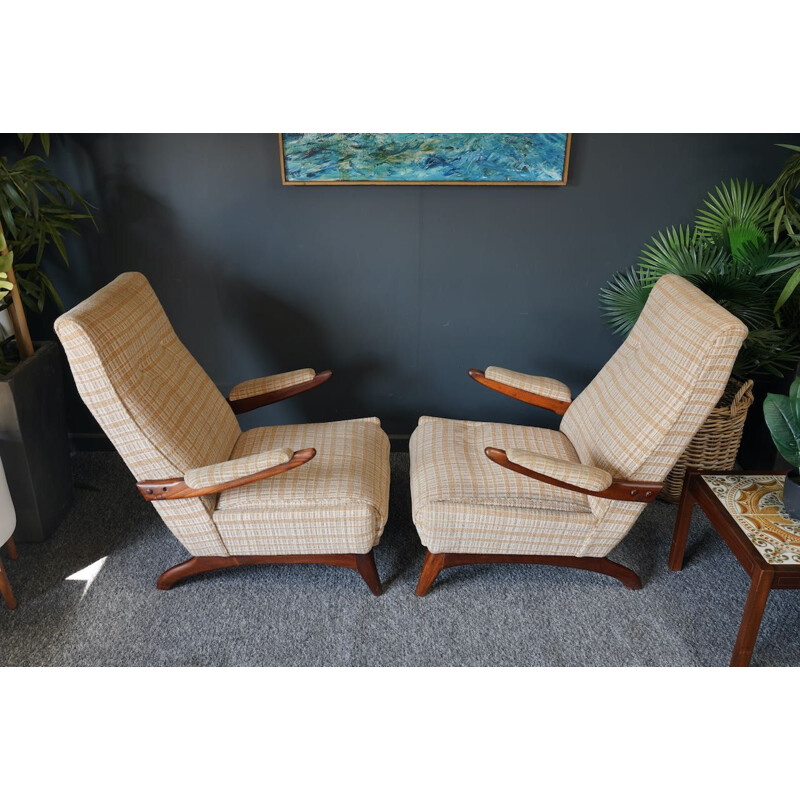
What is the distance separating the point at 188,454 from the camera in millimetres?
2361

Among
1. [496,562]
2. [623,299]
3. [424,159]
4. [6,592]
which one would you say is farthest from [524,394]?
[6,592]

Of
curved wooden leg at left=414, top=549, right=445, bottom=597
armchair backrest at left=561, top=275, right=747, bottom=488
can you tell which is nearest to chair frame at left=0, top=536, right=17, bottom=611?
curved wooden leg at left=414, top=549, right=445, bottom=597

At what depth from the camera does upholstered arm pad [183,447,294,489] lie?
7.30ft

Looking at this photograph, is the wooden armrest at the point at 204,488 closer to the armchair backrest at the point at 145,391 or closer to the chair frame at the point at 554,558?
the armchair backrest at the point at 145,391

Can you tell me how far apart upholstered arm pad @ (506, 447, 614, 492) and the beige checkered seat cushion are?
0.52 metres

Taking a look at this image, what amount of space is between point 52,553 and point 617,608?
7.06ft

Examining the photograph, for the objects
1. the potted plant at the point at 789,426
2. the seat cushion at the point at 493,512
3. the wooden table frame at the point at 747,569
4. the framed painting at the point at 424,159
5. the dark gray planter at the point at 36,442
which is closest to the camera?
the wooden table frame at the point at 747,569

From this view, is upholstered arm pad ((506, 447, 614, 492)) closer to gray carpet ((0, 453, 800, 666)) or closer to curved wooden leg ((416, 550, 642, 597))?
curved wooden leg ((416, 550, 642, 597))

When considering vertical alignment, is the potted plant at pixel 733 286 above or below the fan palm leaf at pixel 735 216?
below

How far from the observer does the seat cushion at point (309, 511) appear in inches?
92.0

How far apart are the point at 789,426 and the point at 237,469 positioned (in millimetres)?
1738

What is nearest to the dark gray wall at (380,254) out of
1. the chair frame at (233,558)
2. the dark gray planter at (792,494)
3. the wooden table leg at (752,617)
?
the chair frame at (233,558)

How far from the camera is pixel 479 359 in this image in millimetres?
3334

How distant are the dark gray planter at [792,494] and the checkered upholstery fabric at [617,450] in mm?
350
